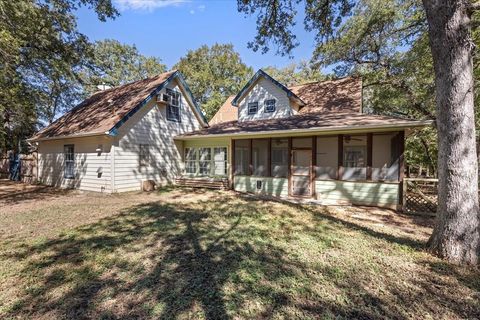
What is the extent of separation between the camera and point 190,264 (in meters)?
4.02

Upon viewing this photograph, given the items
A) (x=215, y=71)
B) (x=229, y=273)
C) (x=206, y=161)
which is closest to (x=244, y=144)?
(x=206, y=161)

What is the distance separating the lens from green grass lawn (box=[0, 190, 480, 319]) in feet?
9.65

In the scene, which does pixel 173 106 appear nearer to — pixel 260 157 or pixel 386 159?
pixel 260 157

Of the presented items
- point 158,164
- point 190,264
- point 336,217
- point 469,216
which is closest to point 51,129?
point 158,164

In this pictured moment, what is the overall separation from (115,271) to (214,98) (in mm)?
24249

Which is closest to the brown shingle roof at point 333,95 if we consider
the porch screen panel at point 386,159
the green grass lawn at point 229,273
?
the porch screen panel at point 386,159

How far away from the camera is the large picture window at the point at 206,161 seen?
41.2ft

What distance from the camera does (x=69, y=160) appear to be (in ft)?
40.4

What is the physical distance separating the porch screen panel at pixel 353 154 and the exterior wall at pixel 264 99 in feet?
13.5

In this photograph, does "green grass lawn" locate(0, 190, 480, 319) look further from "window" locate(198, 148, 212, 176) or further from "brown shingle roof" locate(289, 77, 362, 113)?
"brown shingle roof" locate(289, 77, 362, 113)

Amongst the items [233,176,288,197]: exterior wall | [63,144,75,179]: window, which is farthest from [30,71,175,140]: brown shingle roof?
[233,176,288,197]: exterior wall

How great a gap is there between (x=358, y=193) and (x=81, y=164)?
40.3 feet

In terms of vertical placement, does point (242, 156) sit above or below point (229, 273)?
above

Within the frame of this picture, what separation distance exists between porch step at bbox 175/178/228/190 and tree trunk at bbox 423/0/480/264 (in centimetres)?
877
